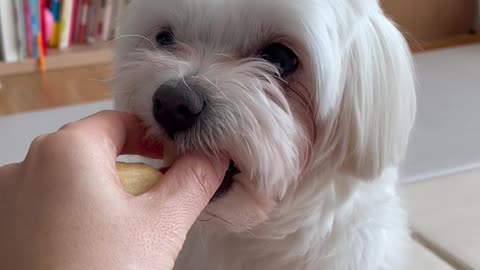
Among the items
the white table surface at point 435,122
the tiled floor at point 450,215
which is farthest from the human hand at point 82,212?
the white table surface at point 435,122

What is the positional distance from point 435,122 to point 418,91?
14 cm

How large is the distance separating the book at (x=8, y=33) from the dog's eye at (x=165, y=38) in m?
1.51

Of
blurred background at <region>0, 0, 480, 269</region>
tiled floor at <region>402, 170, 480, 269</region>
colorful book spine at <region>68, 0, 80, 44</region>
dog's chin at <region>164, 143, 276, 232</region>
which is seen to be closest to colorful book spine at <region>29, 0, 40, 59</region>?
blurred background at <region>0, 0, 480, 269</region>

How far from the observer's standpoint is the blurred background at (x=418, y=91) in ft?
4.37

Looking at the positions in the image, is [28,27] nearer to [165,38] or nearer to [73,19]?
[73,19]

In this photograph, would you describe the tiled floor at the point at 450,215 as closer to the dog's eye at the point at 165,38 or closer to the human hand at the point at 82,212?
the dog's eye at the point at 165,38

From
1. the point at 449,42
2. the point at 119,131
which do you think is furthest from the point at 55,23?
the point at 119,131

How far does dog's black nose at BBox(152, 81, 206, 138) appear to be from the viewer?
29.7 inches

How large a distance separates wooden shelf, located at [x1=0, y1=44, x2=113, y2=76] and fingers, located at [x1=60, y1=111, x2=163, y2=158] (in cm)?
157

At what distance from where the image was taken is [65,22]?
241 cm

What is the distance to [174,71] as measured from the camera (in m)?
0.81

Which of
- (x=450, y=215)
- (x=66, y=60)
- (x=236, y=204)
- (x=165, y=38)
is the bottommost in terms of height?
(x=66, y=60)

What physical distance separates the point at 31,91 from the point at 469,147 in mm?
1347

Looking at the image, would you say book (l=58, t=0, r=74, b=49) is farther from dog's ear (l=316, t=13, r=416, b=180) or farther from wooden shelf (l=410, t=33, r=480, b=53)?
dog's ear (l=316, t=13, r=416, b=180)
